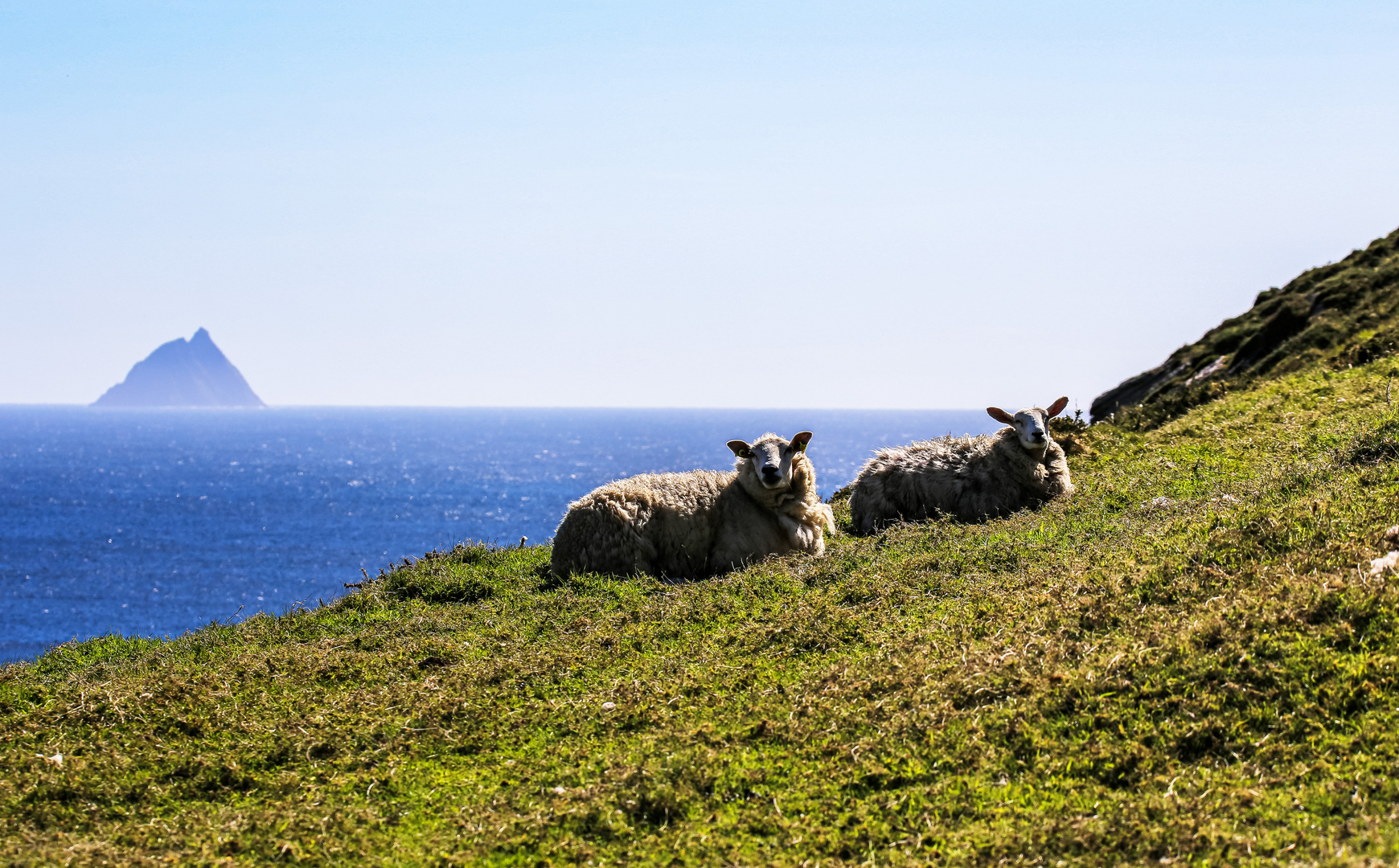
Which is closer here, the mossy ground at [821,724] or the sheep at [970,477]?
the mossy ground at [821,724]

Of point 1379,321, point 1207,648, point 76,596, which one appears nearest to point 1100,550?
point 1207,648

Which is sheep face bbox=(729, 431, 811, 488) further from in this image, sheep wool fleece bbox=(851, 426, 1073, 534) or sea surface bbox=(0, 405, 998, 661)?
sea surface bbox=(0, 405, 998, 661)

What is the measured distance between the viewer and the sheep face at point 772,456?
15234mm

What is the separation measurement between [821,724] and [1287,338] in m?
29.7

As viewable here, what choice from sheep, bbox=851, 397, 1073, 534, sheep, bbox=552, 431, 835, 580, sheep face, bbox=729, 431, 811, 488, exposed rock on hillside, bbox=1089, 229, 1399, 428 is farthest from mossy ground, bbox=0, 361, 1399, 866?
exposed rock on hillside, bbox=1089, 229, 1399, 428

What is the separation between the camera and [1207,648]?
7.57m

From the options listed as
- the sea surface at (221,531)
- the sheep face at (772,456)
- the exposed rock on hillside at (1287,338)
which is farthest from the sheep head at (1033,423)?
the sea surface at (221,531)

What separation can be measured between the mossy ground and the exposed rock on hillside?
15204mm

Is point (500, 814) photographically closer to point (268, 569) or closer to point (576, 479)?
point (268, 569)

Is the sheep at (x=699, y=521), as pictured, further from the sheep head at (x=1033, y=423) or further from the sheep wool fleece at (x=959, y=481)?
the sheep head at (x=1033, y=423)

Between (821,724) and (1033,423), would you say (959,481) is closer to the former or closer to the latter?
(1033,423)

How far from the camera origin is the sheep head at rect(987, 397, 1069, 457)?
1714 cm

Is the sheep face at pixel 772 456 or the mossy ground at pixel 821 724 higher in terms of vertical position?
the sheep face at pixel 772 456

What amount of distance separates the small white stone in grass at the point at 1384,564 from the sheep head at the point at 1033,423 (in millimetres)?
8737
